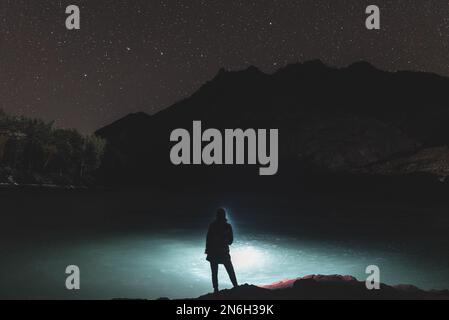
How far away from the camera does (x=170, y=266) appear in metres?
21.0

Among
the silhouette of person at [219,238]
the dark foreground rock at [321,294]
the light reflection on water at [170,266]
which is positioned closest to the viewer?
the dark foreground rock at [321,294]

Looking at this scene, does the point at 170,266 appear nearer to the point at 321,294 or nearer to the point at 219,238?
the point at 219,238

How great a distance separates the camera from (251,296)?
1109 centimetres

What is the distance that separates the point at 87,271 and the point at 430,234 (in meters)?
33.9

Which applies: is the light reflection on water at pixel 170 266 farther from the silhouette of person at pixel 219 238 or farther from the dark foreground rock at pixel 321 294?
the dark foreground rock at pixel 321 294

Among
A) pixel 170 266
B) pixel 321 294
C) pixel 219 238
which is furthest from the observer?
pixel 170 266

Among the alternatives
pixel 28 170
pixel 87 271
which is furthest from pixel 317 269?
pixel 28 170

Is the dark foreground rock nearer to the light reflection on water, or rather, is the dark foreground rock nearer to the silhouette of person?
the silhouette of person

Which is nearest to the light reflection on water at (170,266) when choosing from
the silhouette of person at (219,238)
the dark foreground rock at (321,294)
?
the silhouette of person at (219,238)

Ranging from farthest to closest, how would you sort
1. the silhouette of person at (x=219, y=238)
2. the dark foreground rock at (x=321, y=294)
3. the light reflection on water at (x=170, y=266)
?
1. the light reflection on water at (x=170, y=266)
2. the silhouette of person at (x=219, y=238)
3. the dark foreground rock at (x=321, y=294)

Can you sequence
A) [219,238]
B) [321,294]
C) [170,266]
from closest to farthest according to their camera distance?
[321,294] → [219,238] → [170,266]

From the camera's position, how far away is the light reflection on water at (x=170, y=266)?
16.1m

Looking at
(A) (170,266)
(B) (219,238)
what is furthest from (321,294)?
(A) (170,266)
